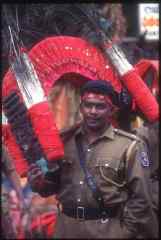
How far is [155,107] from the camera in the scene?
183 inches

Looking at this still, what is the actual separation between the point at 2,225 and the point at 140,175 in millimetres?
2233

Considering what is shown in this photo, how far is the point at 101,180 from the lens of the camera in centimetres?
459

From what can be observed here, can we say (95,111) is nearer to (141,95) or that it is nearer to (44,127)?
(141,95)

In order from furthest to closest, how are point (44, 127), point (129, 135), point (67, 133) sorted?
point (67, 133) < point (129, 135) < point (44, 127)

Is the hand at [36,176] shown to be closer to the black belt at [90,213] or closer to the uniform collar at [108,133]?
the black belt at [90,213]

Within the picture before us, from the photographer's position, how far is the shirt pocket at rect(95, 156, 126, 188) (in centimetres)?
458

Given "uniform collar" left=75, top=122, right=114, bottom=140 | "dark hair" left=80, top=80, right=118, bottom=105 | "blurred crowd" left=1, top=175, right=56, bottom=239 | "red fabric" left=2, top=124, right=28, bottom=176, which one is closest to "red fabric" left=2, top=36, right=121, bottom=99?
"dark hair" left=80, top=80, right=118, bottom=105

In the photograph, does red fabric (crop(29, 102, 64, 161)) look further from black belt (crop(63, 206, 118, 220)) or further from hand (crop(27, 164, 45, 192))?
black belt (crop(63, 206, 118, 220))

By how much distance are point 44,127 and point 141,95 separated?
71 cm

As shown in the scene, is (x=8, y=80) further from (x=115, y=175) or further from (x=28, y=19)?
(x=115, y=175)

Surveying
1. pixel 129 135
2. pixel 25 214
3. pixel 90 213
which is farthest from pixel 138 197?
pixel 25 214

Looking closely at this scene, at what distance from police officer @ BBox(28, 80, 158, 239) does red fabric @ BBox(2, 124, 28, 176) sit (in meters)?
0.07

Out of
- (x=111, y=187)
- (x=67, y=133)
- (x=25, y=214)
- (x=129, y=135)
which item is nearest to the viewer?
(x=111, y=187)

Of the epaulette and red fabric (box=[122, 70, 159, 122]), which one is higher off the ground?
red fabric (box=[122, 70, 159, 122])
